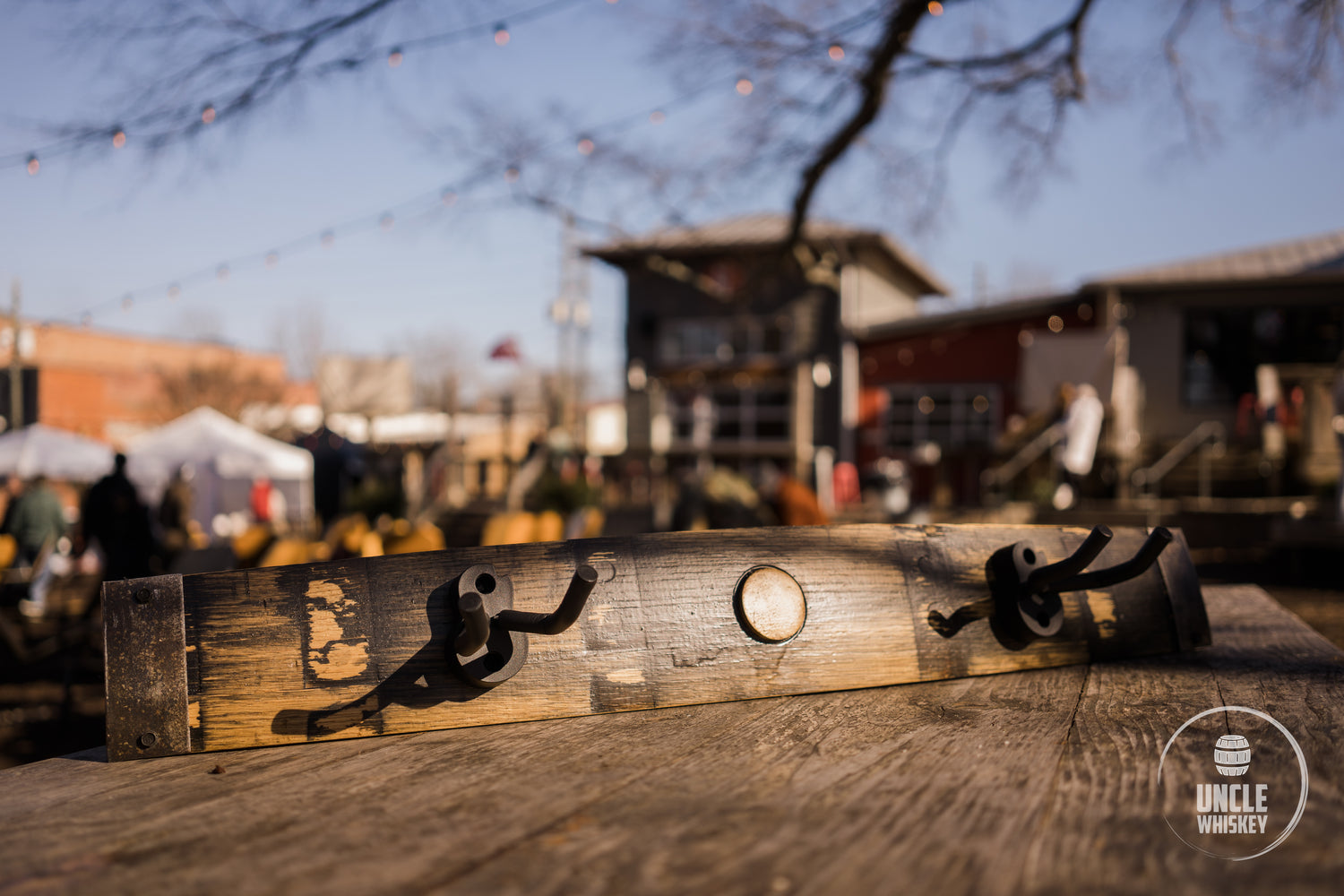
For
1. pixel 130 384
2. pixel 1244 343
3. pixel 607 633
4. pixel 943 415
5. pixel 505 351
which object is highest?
pixel 130 384

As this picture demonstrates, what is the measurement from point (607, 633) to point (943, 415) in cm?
2022

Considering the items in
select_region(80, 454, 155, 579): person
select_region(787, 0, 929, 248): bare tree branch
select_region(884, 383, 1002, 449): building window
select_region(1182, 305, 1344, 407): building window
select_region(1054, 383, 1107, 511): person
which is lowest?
select_region(80, 454, 155, 579): person

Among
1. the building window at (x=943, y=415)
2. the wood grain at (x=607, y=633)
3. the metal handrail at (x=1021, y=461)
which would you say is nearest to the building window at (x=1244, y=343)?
the building window at (x=943, y=415)

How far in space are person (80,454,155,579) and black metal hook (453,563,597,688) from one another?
8.26 metres

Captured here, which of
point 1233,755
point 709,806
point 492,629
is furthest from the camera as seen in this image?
point 492,629

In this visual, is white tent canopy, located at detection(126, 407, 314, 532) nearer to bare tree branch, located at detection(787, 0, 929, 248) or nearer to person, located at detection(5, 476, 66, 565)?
person, located at detection(5, 476, 66, 565)

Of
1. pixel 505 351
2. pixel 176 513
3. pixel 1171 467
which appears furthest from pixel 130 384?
pixel 1171 467

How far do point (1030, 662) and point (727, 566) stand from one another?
18.3 inches

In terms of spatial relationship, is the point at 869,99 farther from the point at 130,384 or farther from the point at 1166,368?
the point at 130,384

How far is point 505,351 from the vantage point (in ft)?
69.5

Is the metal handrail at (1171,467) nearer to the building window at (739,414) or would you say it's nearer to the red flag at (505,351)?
the building window at (739,414)

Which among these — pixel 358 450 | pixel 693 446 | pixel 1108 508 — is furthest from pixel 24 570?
pixel 693 446

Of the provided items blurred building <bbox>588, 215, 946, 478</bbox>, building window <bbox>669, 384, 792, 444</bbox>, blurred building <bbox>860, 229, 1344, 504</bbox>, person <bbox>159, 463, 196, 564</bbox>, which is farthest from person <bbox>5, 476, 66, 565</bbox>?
building window <bbox>669, 384, 792, 444</bbox>

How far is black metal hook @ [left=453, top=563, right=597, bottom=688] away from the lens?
3.22 feet
